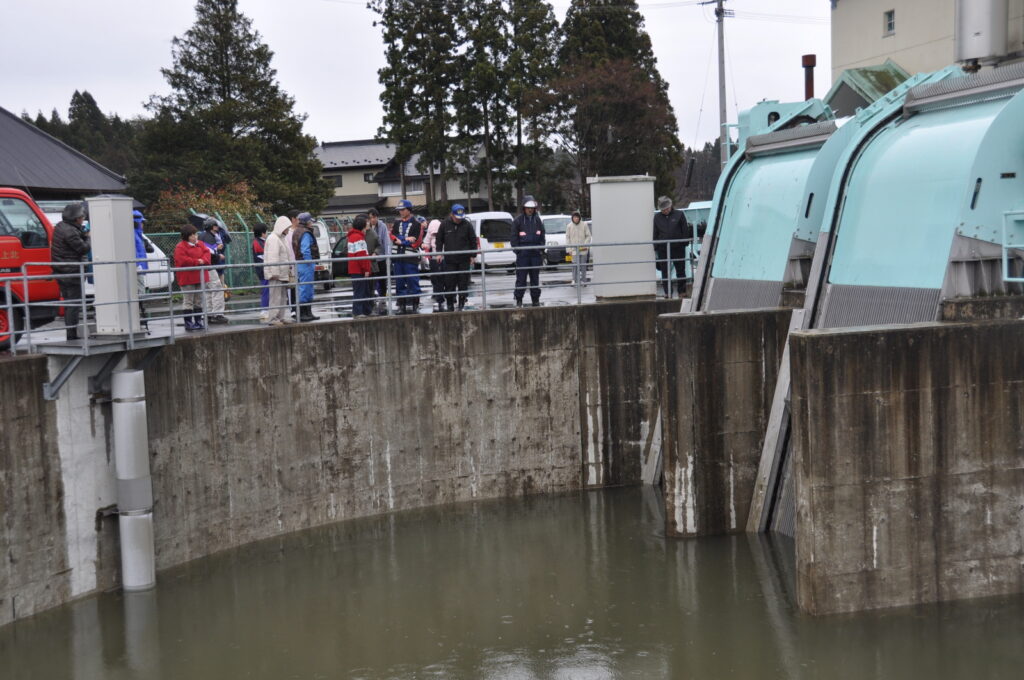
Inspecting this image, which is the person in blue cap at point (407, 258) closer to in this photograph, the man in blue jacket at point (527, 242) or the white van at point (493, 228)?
the man in blue jacket at point (527, 242)

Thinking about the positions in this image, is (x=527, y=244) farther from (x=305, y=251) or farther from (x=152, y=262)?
(x=152, y=262)

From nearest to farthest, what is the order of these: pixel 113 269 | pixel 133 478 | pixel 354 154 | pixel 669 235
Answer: pixel 113 269
pixel 133 478
pixel 669 235
pixel 354 154

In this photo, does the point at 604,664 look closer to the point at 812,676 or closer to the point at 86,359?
the point at 812,676

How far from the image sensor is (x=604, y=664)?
10812 mm

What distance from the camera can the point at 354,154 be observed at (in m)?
76.6

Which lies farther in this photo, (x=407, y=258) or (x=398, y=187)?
(x=398, y=187)

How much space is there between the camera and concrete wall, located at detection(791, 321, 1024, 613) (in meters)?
11.3

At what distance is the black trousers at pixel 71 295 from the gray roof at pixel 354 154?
61515mm

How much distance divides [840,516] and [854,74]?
1936 centimetres

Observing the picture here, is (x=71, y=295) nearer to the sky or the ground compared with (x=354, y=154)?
nearer to the ground

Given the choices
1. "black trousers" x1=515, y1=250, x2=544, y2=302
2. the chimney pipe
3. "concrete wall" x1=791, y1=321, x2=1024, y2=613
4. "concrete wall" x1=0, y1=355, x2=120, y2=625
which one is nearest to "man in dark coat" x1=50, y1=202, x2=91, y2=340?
"concrete wall" x1=0, y1=355, x2=120, y2=625

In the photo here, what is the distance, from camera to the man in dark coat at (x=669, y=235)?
18344 millimetres

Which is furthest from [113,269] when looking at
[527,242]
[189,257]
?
[527,242]

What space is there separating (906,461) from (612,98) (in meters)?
35.8
